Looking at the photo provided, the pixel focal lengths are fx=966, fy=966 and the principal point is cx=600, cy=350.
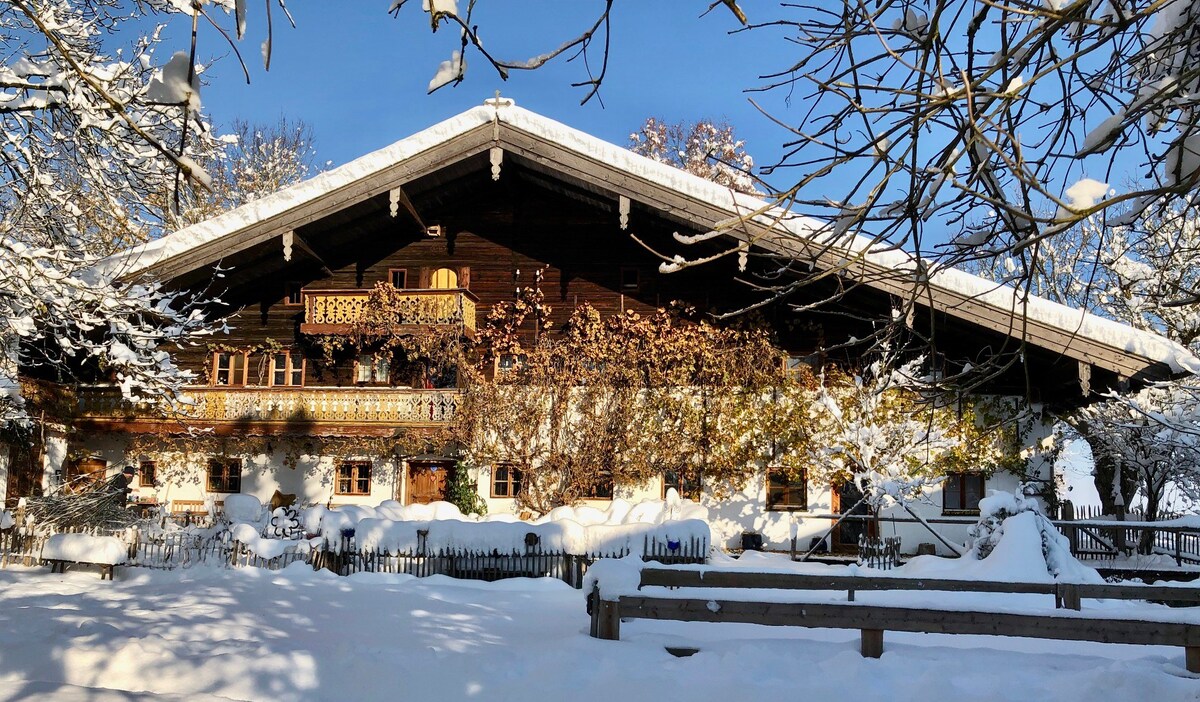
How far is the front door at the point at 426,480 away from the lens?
23094 mm

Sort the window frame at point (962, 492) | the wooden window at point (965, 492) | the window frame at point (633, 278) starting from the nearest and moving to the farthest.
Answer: the window frame at point (962, 492), the wooden window at point (965, 492), the window frame at point (633, 278)

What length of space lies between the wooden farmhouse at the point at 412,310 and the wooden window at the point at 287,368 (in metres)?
0.04

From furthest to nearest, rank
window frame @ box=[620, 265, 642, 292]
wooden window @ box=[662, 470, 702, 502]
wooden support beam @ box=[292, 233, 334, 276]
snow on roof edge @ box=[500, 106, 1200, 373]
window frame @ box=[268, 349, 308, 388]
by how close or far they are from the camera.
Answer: window frame @ box=[268, 349, 308, 388] < window frame @ box=[620, 265, 642, 292] < wooden support beam @ box=[292, 233, 334, 276] < wooden window @ box=[662, 470, 702, 502] < snow on roof edge @ box=[500, 106, 1200, 373]

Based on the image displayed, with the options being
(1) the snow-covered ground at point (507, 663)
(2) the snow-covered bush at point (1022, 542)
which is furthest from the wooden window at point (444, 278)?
(2) the snow-covered bush at point (1022, 542)

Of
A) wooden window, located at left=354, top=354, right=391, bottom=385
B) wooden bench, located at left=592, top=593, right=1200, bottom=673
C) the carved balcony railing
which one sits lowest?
wooden bench, located at left=592, top=593, right=1200, bottom=673

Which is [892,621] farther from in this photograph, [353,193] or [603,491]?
[353,193]

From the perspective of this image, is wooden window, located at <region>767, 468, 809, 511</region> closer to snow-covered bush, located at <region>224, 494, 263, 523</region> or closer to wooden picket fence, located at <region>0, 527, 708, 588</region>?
wooden picket fence, located at <region>0, 527, 708, 588</region>

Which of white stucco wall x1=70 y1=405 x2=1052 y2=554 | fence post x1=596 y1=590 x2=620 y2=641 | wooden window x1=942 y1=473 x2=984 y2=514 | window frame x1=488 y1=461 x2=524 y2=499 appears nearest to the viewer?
fence post x1=596 y1=590 x2=620 y2=641

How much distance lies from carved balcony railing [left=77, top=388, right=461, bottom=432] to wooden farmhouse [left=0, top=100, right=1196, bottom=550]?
3 cm

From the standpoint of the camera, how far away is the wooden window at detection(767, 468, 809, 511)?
21375mm

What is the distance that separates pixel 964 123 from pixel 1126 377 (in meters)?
17.4

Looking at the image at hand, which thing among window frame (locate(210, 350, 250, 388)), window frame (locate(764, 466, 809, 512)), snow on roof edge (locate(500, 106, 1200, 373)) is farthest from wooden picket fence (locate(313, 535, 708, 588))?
window frame (locate(210, 350, 250, 388))

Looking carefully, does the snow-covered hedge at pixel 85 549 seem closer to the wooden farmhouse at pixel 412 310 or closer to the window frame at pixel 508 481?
the wooden farmhouse at pixel 412 310

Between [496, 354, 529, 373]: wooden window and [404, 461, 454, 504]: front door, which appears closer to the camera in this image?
[496, 354, 529, 373]: wooden window
